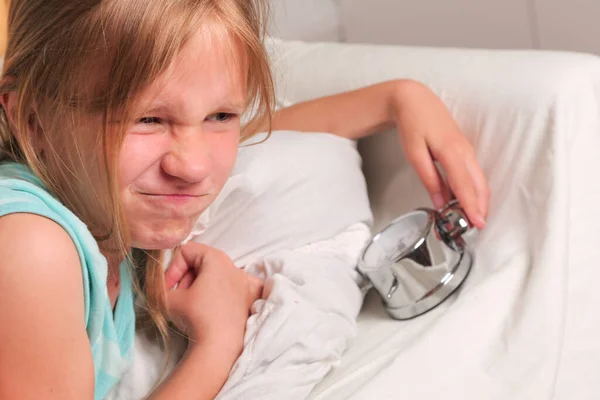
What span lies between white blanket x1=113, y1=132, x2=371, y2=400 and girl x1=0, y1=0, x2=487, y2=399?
0.05m

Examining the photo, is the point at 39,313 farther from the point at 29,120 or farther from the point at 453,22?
the point at 453,22

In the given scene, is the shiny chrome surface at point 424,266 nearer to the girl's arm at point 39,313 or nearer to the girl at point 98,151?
the girl at point 98,151

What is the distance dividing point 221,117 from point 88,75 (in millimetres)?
123

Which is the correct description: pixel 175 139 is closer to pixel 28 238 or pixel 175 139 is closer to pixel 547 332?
pixel 28 238

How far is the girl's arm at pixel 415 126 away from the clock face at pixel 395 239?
0.05m

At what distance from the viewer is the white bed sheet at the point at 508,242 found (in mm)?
756

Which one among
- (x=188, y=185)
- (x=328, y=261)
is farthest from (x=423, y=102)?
(x=188, y=185)

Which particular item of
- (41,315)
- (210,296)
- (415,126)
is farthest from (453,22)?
(41,315)

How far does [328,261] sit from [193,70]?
32 cm

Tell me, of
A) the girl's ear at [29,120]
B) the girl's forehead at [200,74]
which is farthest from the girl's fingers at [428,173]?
the girl's ear at [29,120]

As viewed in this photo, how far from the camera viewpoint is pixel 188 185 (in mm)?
688

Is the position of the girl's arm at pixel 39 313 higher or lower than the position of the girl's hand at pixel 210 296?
higher

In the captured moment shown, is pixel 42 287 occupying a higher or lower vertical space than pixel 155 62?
lower

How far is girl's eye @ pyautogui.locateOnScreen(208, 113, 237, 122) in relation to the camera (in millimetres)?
699
